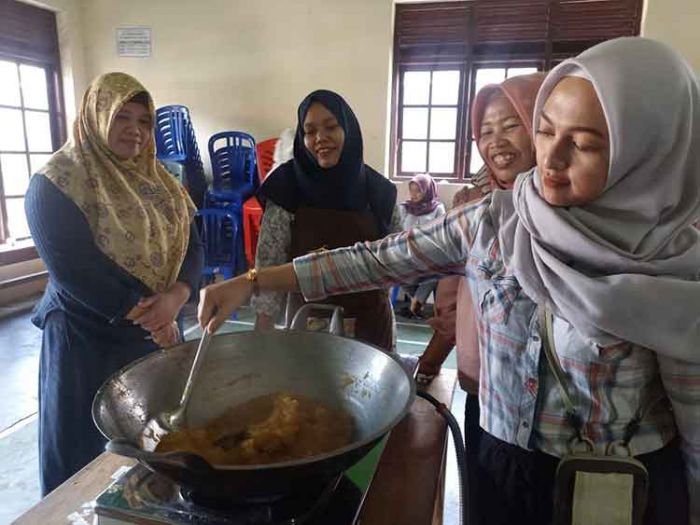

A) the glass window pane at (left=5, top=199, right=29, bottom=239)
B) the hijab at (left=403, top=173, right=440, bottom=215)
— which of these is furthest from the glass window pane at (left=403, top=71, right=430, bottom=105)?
the glass window pane at (left=5, top=199, right=29, bottom=239)

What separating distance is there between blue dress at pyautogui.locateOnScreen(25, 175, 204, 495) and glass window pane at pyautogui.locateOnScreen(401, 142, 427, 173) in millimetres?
3302

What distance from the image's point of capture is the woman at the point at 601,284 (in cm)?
67

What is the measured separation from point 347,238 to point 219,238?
106 inches

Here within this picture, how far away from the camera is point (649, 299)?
67cm

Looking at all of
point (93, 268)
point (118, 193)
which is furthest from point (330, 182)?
Answer: point (93, 268)

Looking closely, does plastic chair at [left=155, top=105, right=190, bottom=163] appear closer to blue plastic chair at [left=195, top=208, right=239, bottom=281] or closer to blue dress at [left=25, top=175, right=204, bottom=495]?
blue plastic chair at [left=195, top=208, right=239, bottom=281]

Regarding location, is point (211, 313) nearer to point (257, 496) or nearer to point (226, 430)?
point (226, 430)

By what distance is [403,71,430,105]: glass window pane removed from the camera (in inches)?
165

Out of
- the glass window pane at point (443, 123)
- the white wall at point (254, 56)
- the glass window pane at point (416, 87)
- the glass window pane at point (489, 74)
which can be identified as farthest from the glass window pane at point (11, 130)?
the glass window pane at point (489, 74)

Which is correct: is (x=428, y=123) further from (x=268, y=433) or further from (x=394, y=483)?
(x=268, y=433)

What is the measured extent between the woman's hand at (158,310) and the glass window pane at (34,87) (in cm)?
388

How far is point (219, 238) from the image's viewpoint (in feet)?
13.6

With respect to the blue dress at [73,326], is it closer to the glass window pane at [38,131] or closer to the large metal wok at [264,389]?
the large metal wok at [264,389]

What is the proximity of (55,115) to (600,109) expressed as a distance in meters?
5.09
